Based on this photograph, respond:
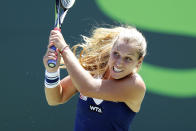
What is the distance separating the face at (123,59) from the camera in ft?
6.66

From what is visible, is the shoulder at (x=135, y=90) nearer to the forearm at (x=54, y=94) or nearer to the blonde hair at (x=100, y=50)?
the blonde hair at (x=100, y=50)

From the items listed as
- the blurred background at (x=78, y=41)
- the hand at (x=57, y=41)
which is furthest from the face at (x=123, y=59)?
the blurred background at (x=78, y=41)

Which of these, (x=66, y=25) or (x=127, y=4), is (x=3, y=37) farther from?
(x=127, y=4)

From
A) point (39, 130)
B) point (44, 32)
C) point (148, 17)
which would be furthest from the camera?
point (148, 17)

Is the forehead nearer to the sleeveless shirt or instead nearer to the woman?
the woman

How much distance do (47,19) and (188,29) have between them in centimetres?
149

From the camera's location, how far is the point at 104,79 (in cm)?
229

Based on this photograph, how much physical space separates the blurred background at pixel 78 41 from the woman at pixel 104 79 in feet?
3.90

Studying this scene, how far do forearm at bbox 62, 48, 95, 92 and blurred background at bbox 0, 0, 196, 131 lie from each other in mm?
1551

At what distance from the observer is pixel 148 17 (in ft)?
13.2

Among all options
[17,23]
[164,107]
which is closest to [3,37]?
[17,23]

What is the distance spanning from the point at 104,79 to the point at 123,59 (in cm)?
29

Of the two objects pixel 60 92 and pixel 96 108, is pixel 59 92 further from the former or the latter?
pixel 96 108

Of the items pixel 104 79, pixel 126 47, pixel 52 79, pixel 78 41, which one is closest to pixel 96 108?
pixel 104 79
